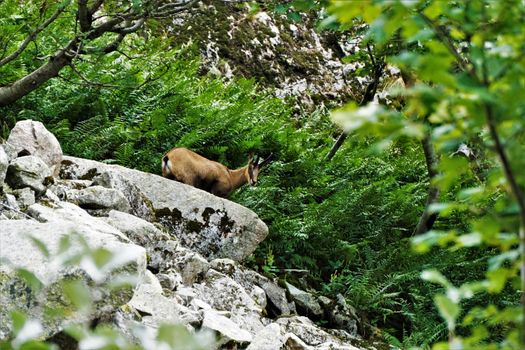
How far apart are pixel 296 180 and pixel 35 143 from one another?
4390 millimetres

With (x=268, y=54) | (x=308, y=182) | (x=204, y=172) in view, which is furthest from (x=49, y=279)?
(x=268, y=54)

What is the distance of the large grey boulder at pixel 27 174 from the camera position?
5.42 metres

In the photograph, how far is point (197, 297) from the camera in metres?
5.81

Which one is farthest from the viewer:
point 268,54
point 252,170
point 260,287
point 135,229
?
point 268,54

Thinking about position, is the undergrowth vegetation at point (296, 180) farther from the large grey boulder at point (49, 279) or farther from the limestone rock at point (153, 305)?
the large grey boulder at point (49, 279)

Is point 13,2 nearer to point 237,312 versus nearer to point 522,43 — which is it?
point 237,312

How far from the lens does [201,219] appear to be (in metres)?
7.46

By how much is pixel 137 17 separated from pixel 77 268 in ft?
8.24

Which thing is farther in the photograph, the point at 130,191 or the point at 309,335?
the point at 130,191

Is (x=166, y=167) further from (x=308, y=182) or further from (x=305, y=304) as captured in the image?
(x=308, y=182)

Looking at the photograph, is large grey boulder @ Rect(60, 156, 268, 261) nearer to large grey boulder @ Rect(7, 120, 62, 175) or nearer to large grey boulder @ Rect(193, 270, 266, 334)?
large grey boulder @ Rect(7, 120, 62, 175)

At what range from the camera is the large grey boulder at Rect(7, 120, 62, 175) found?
21.3ft

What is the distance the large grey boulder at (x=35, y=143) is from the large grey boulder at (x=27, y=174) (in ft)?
2.53

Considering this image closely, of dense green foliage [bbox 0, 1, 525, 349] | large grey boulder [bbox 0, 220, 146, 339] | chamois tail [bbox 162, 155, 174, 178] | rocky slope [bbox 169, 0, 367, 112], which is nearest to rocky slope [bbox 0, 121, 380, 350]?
large grey boulder [bbox 0, 220, 146, 339]
